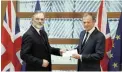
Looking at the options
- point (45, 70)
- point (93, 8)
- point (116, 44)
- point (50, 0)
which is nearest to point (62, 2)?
point (50, 0)

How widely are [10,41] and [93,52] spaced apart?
1156mm

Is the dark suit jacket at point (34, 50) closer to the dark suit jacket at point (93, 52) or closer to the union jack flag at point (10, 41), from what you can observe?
the dark suit jacket at point (93, 52)

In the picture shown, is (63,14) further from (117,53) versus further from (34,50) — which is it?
(34,50)

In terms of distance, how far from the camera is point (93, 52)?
97.6 inches

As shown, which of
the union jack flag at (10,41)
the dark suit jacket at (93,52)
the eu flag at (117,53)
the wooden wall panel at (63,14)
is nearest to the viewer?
the dark suit jacket at (93,52)

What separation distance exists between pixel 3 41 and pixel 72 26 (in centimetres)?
94

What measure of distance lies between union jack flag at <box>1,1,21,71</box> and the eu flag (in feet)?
3.81

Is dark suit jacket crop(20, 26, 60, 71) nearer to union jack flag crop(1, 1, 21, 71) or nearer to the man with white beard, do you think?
the man with white beard

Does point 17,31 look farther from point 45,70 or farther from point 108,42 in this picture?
point 108,42

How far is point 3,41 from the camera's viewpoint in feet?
10.1

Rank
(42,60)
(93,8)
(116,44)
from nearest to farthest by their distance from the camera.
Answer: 1. (42,60)
2. (116,44)
3. (93,8)

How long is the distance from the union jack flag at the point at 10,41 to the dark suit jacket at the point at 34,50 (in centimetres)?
67

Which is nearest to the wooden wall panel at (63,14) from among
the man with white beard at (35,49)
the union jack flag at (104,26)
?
the union jack flag at (104,26)

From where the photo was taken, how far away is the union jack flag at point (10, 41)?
3.10 metres
